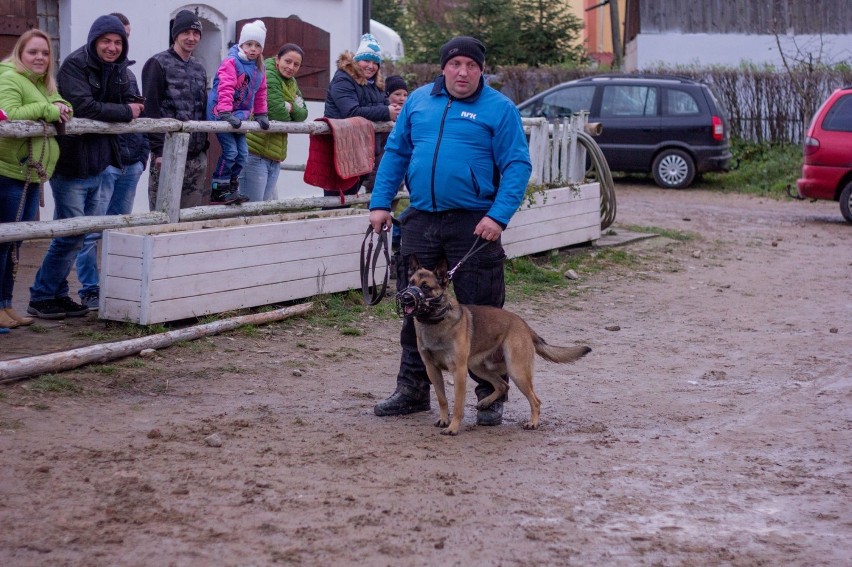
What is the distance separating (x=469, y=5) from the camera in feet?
94.5

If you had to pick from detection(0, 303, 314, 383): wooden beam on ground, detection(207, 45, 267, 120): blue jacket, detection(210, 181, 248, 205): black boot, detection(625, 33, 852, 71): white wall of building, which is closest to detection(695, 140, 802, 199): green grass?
detection(625, 33, 852, 71): white wall of building

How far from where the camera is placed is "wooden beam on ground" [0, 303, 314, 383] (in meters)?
6.30

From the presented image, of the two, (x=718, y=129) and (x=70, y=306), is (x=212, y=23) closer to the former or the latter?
(x=70, y=306)

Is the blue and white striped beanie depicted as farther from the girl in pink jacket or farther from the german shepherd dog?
the german shepherd dog

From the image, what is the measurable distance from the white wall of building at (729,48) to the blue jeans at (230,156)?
19.4m

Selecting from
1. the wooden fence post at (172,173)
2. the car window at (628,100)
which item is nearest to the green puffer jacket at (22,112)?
the wooden fence post at (172,173)

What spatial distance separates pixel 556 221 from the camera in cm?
1221

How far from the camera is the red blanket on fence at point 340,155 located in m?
9.56

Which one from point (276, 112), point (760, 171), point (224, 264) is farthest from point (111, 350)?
point (760, 171)

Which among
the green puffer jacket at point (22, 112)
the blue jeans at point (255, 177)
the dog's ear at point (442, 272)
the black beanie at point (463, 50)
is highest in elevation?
the black beanie at point (463, 50)

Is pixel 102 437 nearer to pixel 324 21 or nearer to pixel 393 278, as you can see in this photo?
pixel 393 278

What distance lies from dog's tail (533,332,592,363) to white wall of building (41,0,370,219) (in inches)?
256

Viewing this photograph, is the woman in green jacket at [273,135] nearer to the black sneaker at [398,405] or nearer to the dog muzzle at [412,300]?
the black sneaker at [398,405]

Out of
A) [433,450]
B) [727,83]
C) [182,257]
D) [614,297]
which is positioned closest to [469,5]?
[727,83]
